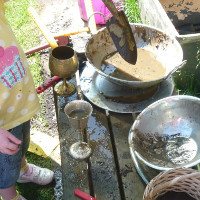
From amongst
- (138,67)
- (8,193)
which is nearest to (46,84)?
(138,67)

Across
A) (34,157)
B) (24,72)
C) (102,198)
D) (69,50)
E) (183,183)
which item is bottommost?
(34,157)

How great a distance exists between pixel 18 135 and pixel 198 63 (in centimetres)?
157

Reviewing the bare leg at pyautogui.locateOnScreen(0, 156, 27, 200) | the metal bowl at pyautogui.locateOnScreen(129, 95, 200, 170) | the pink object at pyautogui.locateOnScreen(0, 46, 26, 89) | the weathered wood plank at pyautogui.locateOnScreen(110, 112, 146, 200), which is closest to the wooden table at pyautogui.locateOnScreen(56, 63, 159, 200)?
the weathered wood plank at pyautogui.locateOnScreen(110, 112, 146, 200)

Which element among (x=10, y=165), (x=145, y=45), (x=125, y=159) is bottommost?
(x=125, y=159)

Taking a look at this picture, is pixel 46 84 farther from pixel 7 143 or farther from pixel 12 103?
pixel 7 143

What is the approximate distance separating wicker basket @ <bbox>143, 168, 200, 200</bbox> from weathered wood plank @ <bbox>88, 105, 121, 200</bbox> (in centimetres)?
31

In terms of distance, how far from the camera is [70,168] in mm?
A: 1849

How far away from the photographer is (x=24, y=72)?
1749 millimetres

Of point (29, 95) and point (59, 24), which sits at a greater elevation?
point (29, 95)

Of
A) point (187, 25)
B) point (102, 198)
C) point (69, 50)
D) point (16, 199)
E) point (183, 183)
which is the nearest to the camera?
point (183, 183)

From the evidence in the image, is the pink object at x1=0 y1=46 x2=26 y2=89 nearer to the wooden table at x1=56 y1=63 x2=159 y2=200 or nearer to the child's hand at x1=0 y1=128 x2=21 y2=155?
the child's hand at x1=0 y1=128 x2=21 y2=155

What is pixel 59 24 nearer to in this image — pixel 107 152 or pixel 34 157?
pixel 34 157

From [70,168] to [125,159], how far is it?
0.32 metres

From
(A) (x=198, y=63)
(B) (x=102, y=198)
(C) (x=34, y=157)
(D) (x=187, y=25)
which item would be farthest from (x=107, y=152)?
(D) (x=187, y=25)
